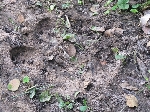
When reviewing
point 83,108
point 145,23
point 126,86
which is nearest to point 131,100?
point 126,86

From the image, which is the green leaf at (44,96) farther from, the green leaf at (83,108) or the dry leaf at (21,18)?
the dry leaf at (21,18)

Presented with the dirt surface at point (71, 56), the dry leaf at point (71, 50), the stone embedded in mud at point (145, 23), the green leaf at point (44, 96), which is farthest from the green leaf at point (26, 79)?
the stone embedded in mud at point (145, 23)

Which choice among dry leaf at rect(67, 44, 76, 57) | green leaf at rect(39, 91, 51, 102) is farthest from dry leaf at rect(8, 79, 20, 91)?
dry leaf at rect(67, 44, 76, 57)

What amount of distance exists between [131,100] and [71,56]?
0.71 meters

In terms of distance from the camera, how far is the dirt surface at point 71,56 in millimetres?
2477

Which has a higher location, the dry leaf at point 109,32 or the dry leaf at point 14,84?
the dry leaf at point 109,32

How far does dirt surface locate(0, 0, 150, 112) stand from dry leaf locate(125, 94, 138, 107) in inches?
1.1

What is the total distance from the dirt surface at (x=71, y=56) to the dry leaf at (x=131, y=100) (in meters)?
0.03

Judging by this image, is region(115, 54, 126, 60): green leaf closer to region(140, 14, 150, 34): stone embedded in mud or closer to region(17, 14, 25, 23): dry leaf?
region(140, 14, 150, 34): stone embedded in mud

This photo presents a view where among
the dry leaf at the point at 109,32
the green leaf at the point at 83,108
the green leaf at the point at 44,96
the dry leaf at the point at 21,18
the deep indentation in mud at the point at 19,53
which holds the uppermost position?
the dry leaf at the point at 21,18

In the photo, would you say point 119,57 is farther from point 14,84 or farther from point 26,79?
point 14,84

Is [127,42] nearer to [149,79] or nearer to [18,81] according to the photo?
[149,79]

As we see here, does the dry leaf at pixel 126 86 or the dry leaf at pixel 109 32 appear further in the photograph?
the dry leaf at pixel 109 32

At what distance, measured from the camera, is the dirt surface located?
2.48 meters
